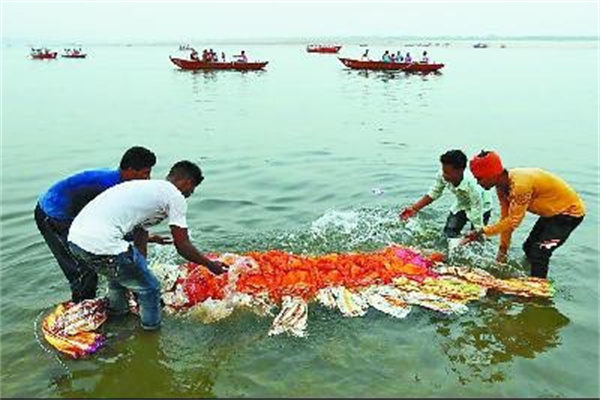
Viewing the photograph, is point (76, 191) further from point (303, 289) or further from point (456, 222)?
point (456, 222)

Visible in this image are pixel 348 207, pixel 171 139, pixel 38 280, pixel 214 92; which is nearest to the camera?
pixel 38 280

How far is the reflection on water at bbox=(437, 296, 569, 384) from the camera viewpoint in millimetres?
5666

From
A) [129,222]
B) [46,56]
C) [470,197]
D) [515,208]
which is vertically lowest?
[470,197]

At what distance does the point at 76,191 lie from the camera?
5.77 m

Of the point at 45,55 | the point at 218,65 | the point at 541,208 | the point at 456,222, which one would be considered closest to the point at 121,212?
the point at 541,208

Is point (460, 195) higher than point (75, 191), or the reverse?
point (75, 191)

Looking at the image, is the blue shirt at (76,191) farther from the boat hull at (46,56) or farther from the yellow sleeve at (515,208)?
the boat hull at (46,56)

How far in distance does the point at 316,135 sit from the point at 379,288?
12446 mm

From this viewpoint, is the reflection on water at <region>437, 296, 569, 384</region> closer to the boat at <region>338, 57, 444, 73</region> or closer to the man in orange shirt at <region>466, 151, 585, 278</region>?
the man in orange shirt at <region>466, 151, 585, 278</region>

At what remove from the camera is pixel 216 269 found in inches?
224

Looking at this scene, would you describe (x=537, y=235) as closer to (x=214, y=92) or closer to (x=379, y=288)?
(x=379, y=288)

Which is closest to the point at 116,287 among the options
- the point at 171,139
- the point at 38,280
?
the point at 38,280

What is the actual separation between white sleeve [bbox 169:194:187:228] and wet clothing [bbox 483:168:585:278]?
11.2 ft

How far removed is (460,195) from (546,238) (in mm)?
1537
